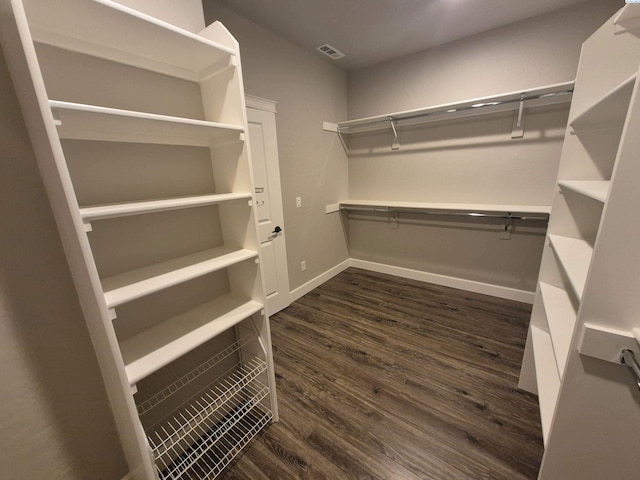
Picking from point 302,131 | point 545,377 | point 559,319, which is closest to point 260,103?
point 302,131

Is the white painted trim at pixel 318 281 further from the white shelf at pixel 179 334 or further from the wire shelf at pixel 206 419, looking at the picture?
the white shelf at pixel 179 334

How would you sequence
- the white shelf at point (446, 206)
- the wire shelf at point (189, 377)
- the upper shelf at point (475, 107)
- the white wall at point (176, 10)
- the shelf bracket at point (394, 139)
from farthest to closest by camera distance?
the shelf bracket at point (394, 139)
the white shelf at point (446, 206)
the upper shelf at point (475, 107)
the wire shelf at point (189, 377)
the white wall at point (176, 10)

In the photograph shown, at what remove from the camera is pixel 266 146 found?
2443 mm

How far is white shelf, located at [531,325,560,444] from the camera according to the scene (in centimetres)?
110

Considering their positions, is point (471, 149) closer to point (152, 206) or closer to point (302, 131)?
point (302, 131)

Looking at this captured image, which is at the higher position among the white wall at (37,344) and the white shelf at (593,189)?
the white shelf at (593,189)

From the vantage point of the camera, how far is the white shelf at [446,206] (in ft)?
7.92

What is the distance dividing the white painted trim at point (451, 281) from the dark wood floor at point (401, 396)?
12 cm

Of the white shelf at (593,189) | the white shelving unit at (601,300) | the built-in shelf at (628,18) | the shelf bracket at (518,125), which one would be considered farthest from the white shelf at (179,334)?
the shelf bracket at (518,125)

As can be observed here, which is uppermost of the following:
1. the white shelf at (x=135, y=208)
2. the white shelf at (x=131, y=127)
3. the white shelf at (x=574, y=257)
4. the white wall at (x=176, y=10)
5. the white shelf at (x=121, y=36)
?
the white wall at (x=176, y=10)

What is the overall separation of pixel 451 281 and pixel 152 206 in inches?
127

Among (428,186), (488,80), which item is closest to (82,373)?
(428,186)

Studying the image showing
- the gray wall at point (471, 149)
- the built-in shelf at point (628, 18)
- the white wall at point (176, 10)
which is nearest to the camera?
the built-in shelf at point (628, 18)

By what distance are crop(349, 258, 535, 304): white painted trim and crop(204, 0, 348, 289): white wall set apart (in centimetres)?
53
